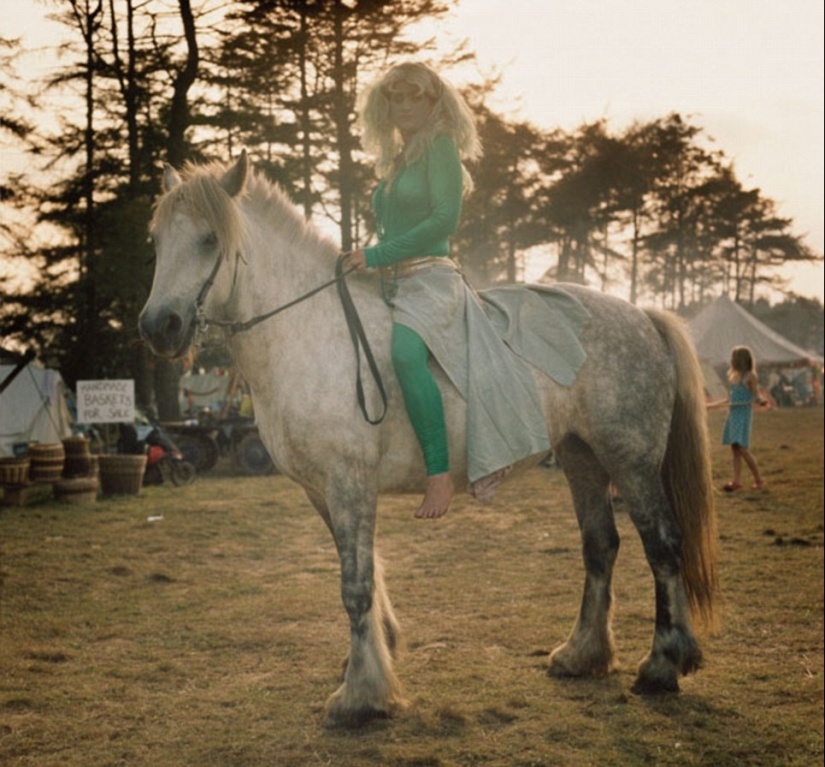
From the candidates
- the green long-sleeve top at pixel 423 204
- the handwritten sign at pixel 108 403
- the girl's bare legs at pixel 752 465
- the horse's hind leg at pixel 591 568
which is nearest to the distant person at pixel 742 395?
the girl's bare legs at pixel 752 465

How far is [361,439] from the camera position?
2979 millimetres

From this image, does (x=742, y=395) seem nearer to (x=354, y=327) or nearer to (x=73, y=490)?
(x=354, y=327)

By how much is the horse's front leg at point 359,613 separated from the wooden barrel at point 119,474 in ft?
24.2

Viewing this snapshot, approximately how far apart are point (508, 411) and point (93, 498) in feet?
25.1

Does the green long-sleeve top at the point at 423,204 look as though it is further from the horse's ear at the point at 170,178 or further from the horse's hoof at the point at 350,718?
the horse's hoof at the point at 350,718

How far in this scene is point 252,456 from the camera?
1227 centimetres

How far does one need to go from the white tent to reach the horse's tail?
24442 mm

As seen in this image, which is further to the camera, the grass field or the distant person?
the distant person

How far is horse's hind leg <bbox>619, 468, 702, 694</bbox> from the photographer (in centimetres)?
361

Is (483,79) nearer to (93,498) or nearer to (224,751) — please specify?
(93,498)

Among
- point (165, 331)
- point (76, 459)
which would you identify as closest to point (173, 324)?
point (165, 331)

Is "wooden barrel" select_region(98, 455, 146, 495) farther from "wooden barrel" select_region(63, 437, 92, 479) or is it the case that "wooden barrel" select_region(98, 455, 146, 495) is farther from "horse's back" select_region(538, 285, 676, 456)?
"horse's back" select_region(538, 285, 676, 456)

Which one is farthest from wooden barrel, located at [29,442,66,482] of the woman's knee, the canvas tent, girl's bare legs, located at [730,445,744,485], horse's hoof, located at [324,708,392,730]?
girl's bare legs, located at [730,445,744,485]

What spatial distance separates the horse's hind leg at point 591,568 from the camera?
3.78 metres
